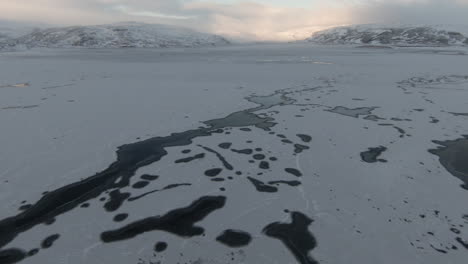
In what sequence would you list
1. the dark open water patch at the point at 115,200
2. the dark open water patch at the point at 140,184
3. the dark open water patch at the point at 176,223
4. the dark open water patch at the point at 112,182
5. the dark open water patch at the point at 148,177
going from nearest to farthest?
1. the dark open water patch at the point at 176,223
2. the dark open water patch at the point at 112,182
3. the dark open water patch at the point at 115,200
4. the dark open water patch at the point at 140,184
5. the dark open water patch at the point at 148,177

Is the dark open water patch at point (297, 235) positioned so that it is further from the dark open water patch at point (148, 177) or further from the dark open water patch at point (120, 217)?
the dark open water patch at point (148, 177)

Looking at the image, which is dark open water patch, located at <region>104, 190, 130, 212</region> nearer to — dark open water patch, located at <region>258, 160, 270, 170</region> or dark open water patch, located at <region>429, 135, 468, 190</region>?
dark open water patch, located at <region>258, 160, 270, 170</region>

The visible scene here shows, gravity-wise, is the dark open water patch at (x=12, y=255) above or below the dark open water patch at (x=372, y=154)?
above

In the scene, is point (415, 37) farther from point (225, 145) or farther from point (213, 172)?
point (213, 172)

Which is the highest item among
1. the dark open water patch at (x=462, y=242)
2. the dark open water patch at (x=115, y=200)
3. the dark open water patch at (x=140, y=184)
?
the dark open water patch at (x=115, y=200)

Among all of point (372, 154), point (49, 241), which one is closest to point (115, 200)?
point (49, 241)

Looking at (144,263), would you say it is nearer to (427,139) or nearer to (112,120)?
(112,120)

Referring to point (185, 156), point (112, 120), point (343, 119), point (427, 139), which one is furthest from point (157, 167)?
point (427, 139)

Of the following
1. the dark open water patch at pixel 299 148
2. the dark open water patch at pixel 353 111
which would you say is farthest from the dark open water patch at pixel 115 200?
the dark open water patch at pixel 353 111
